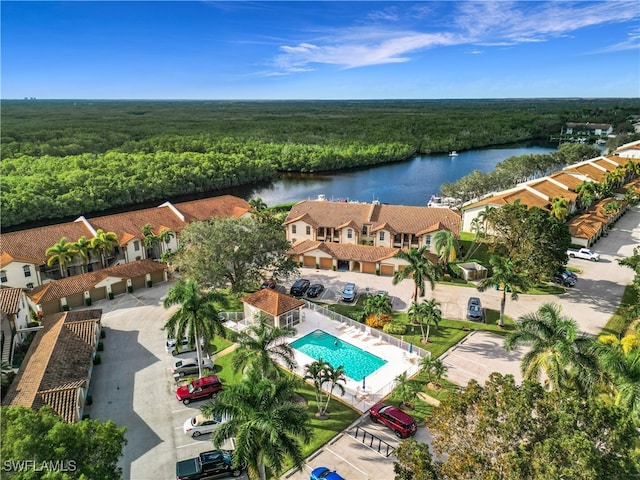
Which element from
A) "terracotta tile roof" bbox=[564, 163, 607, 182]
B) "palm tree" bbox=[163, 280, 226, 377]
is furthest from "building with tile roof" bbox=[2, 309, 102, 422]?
"terracotta tile roof" bbox=[564, 163, 607, 182]

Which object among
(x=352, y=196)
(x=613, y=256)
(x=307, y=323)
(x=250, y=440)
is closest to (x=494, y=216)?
(x=613, y=256)

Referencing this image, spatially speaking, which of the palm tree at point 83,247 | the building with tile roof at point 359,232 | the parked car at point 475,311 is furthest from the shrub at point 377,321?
the palm tree at point 83,247

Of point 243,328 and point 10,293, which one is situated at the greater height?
point 10,293

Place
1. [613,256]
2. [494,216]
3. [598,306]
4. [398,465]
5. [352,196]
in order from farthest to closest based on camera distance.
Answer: [352,196] < [613,256] < [494,216] < [598,306] < [398,465]

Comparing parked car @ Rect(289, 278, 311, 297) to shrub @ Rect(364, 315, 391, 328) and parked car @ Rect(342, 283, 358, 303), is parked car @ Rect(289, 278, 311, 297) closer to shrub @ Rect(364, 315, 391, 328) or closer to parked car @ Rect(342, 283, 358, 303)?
parked car @ Rect(342, 283, 358, 303)

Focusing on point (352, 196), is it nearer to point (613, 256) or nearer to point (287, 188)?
point (287, 188)

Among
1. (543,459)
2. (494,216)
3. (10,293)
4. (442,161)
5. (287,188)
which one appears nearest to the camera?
(543,459)

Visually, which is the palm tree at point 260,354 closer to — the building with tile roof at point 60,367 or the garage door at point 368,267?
the building with tile roof at point 60,367
